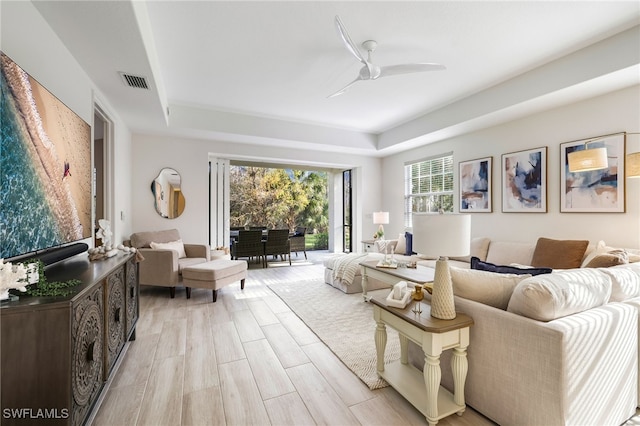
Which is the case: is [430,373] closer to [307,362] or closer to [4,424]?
[307,362]

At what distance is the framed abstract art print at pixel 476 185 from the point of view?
4.46 m

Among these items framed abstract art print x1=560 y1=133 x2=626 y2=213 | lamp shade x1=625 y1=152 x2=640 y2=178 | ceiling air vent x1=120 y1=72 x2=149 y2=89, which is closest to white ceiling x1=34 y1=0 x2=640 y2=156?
ceiling air vent x1=120 y1=72 x2=149 y2=89

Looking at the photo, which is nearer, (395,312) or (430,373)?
(430,373)

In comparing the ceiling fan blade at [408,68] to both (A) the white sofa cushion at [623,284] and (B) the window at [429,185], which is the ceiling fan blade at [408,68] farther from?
(B) the window at [429,185]

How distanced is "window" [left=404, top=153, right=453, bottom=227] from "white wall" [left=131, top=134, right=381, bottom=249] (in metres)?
1.75

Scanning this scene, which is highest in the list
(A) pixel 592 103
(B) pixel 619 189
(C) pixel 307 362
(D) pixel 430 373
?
(A) pixel 592 103

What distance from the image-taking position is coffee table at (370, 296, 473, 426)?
60.7 inches

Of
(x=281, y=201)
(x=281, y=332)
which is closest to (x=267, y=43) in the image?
(x=281, y=332)

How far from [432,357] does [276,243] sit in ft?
17.6

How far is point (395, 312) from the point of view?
1.77m

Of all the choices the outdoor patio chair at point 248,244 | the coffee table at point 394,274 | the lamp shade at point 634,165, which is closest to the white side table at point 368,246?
the coffee table at point 394,274

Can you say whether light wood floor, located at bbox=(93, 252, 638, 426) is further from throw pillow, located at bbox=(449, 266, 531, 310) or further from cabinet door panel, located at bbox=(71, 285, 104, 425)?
throw pillow, located at bbox=(449, 266, 531, 310)

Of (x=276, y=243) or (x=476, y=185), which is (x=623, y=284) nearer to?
(x=476, y=185)

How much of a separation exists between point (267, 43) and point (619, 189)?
400 centimetres
